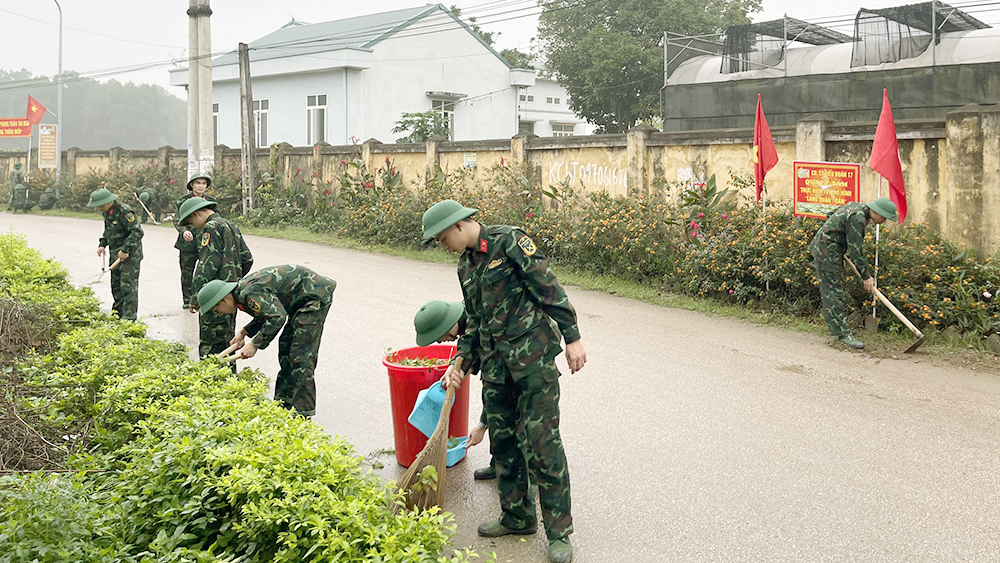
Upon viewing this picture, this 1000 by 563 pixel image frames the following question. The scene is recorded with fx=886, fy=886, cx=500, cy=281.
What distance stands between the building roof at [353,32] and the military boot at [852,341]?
2459 cm

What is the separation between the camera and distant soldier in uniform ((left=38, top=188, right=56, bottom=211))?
2956 cm

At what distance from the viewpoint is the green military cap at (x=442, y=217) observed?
466 cm

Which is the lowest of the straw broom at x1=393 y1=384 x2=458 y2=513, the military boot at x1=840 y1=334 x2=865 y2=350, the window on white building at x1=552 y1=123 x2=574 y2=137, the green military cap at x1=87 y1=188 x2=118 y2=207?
the straw broom at x1=393 y1=384 x2=458 y2=513

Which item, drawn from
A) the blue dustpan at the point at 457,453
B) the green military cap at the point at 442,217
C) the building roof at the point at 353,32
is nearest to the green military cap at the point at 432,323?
the green military cap at the point at 442,217

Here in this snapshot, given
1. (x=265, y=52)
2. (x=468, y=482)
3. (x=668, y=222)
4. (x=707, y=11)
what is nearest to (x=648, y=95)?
(x=707, y=11)

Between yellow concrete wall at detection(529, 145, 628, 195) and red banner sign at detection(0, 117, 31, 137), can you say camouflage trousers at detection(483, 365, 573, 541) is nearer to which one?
yellow concrete wall at detection(529, 145, 628, 195)

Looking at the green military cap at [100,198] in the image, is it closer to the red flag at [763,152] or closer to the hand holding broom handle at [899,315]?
the red flag at [763,152]


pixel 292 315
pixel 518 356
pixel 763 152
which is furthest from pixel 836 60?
pixel 518 356

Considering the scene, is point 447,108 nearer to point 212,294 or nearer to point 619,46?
point 619,46

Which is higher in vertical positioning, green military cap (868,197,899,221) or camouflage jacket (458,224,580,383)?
green military cap (868,197,899,221)

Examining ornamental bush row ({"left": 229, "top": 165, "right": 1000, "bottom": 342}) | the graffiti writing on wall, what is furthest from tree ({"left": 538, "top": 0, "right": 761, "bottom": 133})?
the graffiti writing on wall

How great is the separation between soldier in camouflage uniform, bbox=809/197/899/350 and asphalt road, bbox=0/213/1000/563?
1.16 ft

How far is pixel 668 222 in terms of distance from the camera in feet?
42.7

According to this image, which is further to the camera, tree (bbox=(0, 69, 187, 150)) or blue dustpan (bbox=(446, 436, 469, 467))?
tree (bbox=(0, 69, 187, 150))
